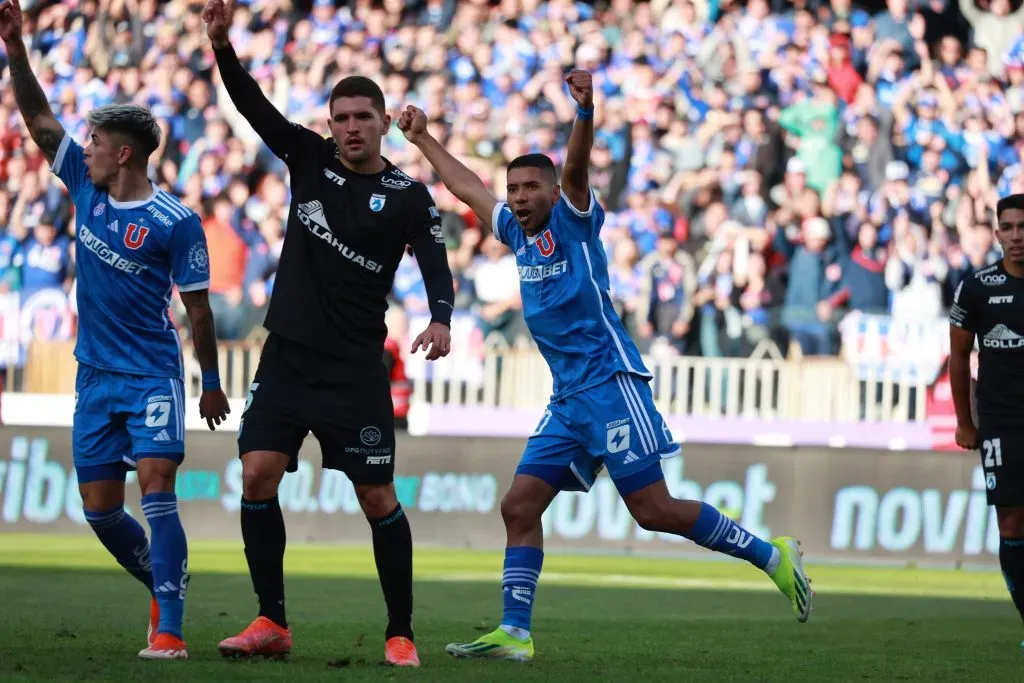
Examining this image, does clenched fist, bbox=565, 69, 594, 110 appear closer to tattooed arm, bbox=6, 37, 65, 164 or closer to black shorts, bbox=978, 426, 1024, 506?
tattooed arm, bbox=6, 37, 65, 164

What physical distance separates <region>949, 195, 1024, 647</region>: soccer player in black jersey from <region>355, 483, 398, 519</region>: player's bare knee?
136 inches

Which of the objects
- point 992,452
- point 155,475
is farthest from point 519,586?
point 992,452

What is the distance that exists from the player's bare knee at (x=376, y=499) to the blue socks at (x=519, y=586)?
0.64 meters

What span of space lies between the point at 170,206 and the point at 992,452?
4533 mm

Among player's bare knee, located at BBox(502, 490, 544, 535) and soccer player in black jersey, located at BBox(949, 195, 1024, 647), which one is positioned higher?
soccer player in black jersey, located at BBox(949, 195, 1024, 647)

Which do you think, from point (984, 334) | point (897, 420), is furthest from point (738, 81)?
point (984, 334)

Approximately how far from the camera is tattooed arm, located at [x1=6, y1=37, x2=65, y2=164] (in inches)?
296

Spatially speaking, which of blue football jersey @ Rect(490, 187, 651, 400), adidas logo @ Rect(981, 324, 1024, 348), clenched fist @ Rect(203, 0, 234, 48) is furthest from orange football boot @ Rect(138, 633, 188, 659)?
adidas logo @ Rect(981, 324, 1024, 348)

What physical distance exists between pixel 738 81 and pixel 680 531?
14.4m

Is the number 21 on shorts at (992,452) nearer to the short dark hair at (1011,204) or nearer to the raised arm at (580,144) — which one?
the short dark hair at (1011,204)

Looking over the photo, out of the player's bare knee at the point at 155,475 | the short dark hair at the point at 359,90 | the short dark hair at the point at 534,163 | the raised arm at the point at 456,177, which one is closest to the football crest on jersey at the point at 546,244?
the short dark hair at the point at 534,163

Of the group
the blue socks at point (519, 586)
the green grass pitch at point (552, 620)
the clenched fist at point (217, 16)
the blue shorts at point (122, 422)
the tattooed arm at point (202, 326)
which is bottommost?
the green grass pitch at point (552, 620)

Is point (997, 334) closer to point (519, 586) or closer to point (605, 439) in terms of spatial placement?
point (605, 439)

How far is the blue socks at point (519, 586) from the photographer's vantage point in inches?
294
